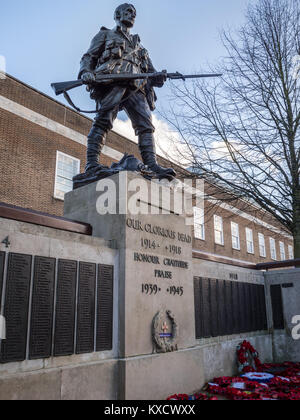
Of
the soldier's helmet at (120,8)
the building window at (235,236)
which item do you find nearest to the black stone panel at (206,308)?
the soldier's helmet at (120,8)

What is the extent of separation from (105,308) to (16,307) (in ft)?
3.78

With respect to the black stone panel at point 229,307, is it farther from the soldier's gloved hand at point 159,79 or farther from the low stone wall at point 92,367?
the soldier's gloved hand at point 159,79

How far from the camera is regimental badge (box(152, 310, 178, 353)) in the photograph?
15.0 ft

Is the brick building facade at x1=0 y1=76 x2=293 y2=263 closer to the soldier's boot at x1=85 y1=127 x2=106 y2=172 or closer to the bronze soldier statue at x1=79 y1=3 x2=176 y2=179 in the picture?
the bronze soldier statue at x1=79 y1=3 x2=176 y2=179

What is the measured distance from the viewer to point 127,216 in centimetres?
464

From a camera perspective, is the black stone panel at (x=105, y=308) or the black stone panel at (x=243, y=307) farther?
the black stone panel at (x=243, y=307)

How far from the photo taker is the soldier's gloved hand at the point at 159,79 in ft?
19.1

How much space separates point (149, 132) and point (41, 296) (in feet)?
11.1

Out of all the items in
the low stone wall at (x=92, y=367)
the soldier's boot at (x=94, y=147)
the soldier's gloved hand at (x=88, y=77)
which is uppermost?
the soldier's gloved hand at (x=88, y=77)

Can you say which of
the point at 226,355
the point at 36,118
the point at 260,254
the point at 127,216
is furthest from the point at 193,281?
the point at 260,254

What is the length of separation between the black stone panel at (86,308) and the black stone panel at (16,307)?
667 millimetres

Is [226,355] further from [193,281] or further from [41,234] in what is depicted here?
[41,234]

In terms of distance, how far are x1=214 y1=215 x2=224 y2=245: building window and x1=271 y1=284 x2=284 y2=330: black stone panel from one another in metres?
15.9

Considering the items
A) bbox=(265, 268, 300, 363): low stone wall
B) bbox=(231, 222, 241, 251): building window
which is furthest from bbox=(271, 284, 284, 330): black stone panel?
bbox=(231, 222, 241, 251): building window
